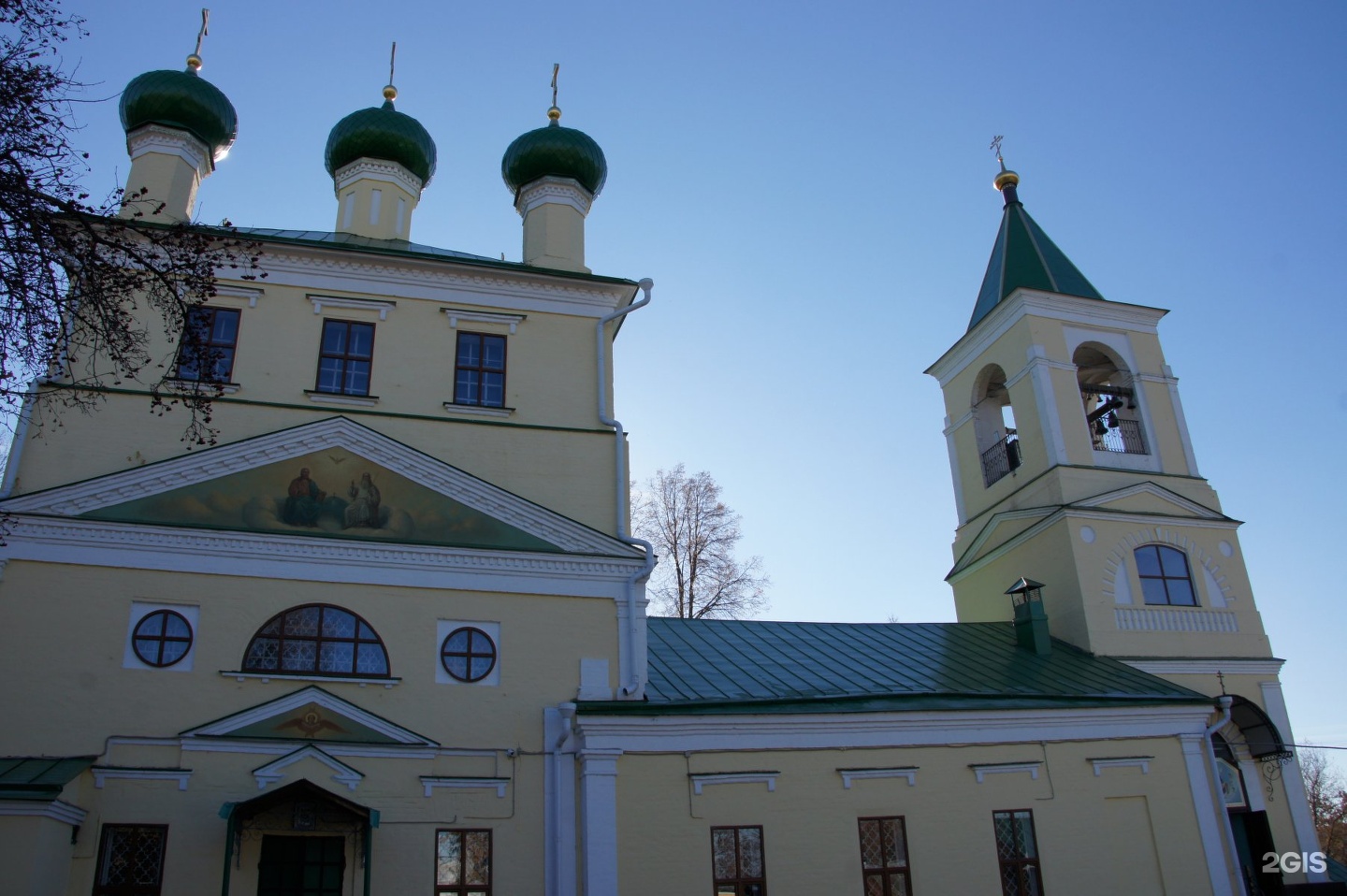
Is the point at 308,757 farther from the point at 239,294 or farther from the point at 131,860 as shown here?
the point at 239,294

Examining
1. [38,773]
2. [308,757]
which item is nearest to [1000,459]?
[308,757]

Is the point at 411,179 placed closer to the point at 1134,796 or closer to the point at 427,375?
the point at 427,375

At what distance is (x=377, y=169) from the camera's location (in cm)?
1628

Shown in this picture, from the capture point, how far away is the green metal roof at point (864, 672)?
13.0 metres

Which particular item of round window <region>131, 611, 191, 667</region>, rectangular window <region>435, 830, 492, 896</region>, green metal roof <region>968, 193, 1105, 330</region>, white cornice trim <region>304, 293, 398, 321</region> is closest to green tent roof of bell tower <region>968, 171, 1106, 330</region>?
green metal roof <region>968, 193, 1105, 330</region>

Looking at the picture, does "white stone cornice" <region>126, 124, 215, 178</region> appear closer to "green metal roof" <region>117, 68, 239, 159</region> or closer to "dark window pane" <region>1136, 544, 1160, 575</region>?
"green metal roof" <region>117, 68, 239, 159</region>

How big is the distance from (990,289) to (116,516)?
15959mm

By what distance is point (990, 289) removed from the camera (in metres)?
21.1

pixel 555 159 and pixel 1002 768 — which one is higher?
pixel 555 159

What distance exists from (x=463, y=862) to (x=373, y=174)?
10.1 metres

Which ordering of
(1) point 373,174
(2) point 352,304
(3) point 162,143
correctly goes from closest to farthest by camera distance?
1. (2) point 352,304
2. (3) point 162,143
3. (1) point 373,174

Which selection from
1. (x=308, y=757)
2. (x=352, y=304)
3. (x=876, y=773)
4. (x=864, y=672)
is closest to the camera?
(x=308, y=757)

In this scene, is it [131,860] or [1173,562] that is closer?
[131,860]

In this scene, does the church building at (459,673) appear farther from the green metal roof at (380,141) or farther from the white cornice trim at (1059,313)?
the white cornice trim at (1059,313)
